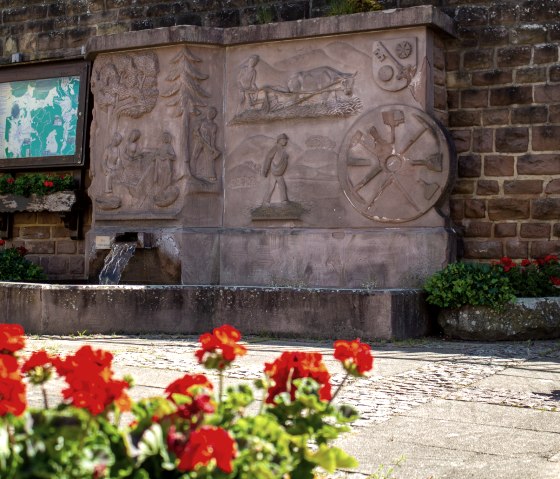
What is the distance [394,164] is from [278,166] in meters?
1.14

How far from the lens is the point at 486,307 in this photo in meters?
7.21

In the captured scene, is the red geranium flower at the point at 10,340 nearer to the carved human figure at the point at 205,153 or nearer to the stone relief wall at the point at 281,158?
the stone relief wall at the point at 281,158

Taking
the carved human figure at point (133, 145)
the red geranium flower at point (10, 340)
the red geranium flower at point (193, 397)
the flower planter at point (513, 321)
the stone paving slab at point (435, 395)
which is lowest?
the stone paving slab at point (435, 395)

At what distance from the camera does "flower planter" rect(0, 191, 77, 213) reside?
419 inches

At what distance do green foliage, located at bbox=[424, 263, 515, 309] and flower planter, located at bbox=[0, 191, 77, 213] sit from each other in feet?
15.5

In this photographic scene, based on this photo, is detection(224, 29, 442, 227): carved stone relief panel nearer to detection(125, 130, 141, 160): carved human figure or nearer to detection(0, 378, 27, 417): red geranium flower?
detection(125, 130, 141, 160): carved human figure

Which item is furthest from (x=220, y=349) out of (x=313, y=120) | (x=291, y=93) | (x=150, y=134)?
(x=150, y=134)

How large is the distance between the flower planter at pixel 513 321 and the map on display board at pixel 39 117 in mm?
5312

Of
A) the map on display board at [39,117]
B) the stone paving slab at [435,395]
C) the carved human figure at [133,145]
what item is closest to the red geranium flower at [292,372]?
the stone paving slab at [435,395]

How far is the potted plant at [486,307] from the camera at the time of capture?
7.15 meters

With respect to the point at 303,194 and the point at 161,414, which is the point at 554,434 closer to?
the point at 161,414

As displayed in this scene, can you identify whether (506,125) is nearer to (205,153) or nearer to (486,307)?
(486,307)

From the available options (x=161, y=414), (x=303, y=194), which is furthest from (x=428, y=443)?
(x=303, y=194)

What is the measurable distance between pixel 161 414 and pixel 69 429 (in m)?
0.22
